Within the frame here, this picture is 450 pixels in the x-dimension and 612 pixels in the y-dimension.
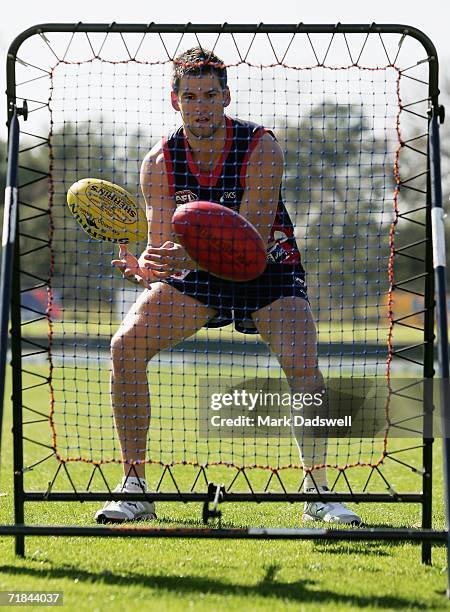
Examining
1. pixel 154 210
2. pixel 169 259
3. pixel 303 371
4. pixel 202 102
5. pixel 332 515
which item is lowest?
pixel 332 515

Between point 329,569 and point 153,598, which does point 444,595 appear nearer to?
point 329,569

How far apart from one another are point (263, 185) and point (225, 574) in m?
1.88

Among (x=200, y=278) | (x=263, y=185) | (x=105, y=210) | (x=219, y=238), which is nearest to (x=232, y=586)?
(x=219, y=238)

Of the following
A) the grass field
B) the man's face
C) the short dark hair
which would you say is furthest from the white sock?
the short dark hair

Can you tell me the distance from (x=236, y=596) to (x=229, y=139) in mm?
2281

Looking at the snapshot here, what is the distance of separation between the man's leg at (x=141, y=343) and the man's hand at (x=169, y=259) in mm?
155

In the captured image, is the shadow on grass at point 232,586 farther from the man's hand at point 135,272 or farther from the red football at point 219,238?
the man's hand at point 135,272

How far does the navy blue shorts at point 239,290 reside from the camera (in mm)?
4988

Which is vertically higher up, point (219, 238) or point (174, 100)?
point (174, 100)

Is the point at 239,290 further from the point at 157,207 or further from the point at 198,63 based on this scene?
the point at 198,63

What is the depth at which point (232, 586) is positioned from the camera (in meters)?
4.01

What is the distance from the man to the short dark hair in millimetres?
44

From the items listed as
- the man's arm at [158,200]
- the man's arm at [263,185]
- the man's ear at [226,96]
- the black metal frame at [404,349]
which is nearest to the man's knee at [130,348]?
the man's arm at [158,200]

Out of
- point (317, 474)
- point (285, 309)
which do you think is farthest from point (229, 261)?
point (317, 474)
